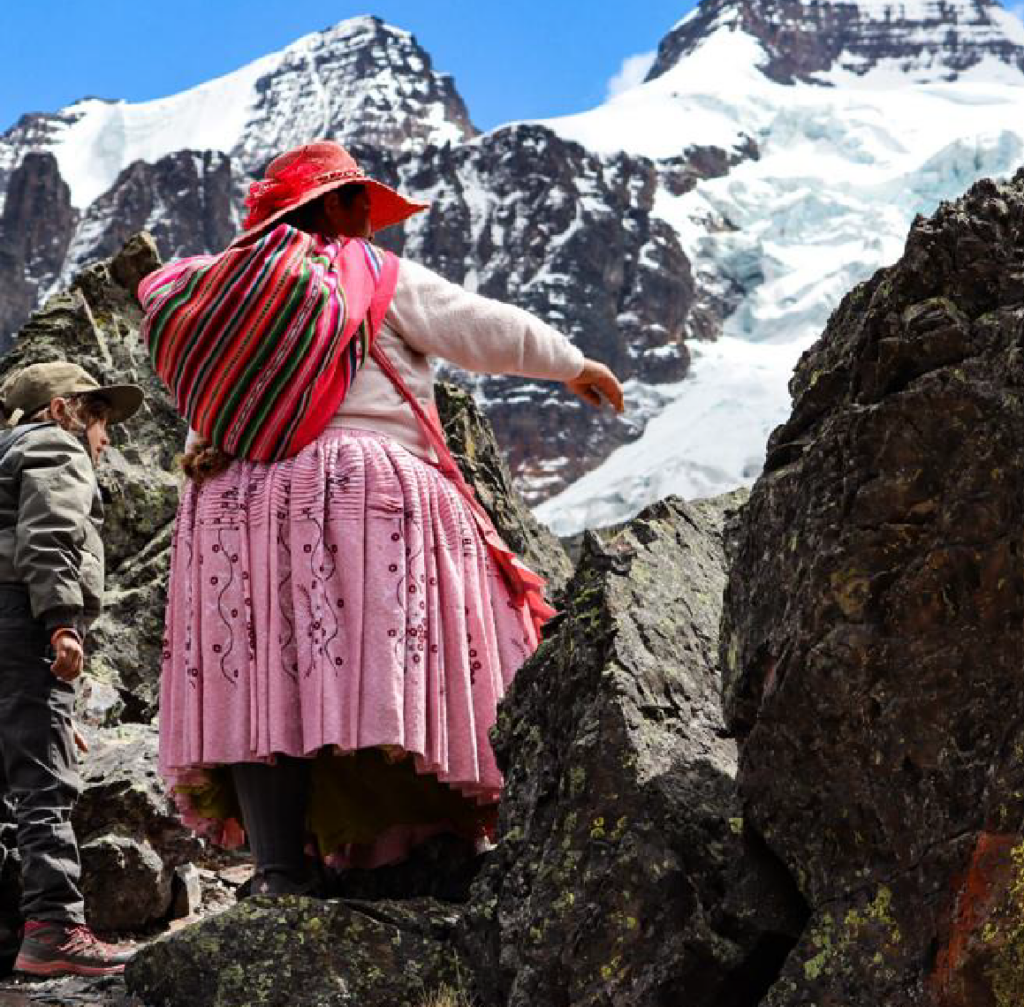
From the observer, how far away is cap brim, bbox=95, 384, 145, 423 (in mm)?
5406

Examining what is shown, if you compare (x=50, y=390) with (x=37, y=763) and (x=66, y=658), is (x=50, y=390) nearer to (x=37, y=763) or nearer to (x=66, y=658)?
(x=66, y=658)

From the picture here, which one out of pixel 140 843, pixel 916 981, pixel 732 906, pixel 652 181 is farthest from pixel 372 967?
pixel 652 181

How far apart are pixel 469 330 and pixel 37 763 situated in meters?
1.80

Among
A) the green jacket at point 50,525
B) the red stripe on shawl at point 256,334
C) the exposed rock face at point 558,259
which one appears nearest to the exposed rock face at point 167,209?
the exposed rock face at point 558,259

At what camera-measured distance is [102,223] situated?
615ft

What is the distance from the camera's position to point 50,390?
5.31m

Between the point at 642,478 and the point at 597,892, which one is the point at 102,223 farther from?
the point at 597,892

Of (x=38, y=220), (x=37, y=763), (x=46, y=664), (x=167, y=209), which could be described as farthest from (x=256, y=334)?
(x=38, y=220)

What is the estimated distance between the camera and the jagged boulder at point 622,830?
3.32 m

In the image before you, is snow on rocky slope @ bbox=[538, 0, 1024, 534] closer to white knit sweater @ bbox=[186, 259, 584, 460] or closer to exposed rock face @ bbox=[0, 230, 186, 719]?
exposed rock face @ bbox=[0, 230, 186, 719]

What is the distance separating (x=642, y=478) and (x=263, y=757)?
4580 inches

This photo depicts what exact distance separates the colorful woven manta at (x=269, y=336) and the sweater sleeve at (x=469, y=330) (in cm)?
9

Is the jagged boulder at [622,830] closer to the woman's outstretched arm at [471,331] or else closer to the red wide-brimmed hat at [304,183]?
the woman's outstretched arm at [471,331]

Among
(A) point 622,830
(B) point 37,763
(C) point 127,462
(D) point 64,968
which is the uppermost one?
(C) point 127,462
